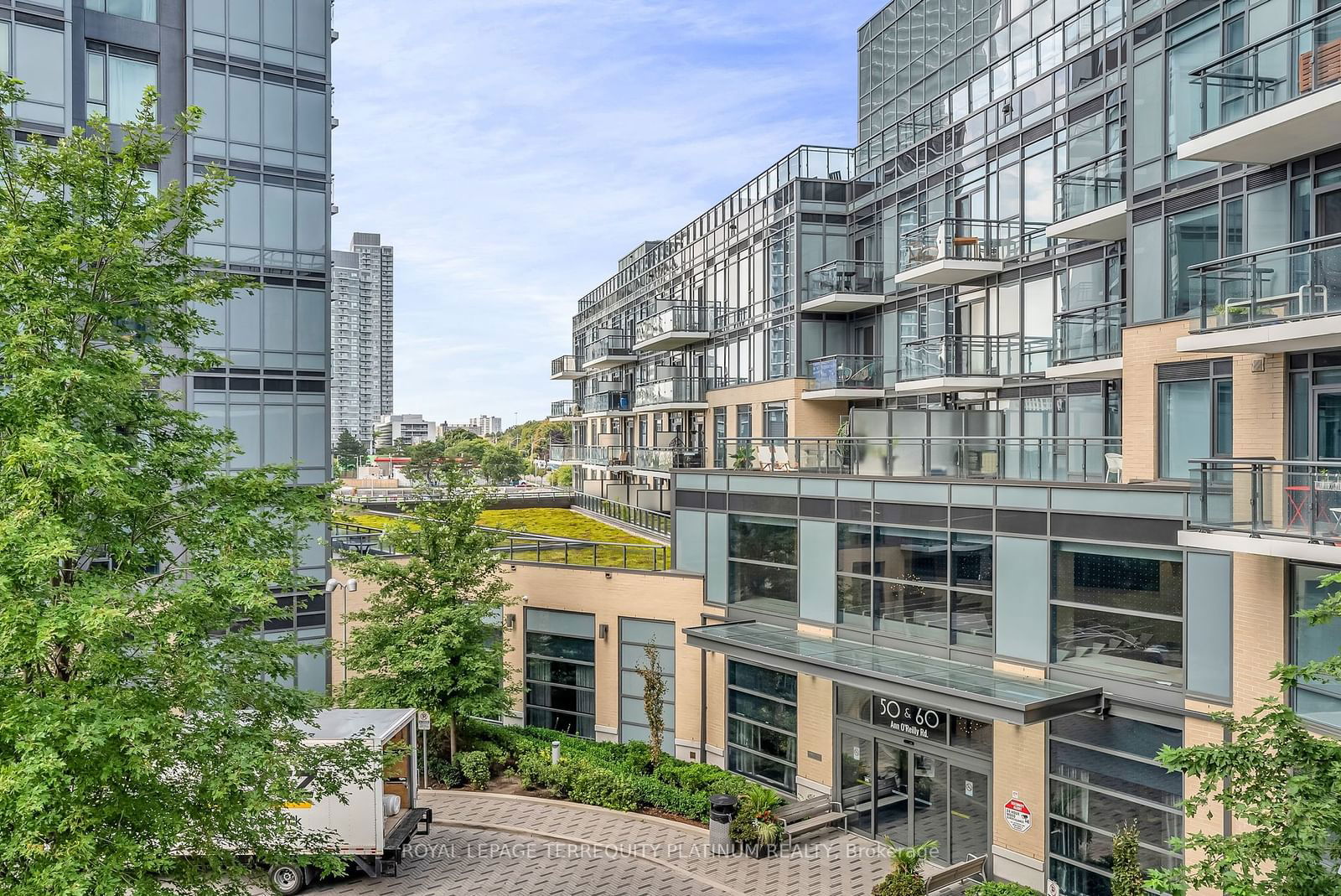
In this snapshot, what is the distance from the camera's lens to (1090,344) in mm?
18859

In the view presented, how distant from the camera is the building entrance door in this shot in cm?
1709

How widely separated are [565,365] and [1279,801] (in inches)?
2019

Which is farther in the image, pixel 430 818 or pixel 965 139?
pixel 965 139

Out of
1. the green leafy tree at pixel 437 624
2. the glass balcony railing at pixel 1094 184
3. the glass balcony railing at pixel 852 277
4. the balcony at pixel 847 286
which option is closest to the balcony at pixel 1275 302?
the glass balcony railing at pixel 1094 184

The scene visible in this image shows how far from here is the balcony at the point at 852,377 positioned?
2705 cm

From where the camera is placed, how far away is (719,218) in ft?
112

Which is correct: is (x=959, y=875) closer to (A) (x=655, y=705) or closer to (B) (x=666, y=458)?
(A) (x=655, y=705)

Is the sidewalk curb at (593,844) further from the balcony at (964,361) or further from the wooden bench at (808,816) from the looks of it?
the balcony at (964,361)

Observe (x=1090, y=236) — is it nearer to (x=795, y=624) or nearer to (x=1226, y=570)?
(x=1226, y=570)

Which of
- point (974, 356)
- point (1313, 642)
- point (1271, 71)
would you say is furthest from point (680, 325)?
point (1313, 642)

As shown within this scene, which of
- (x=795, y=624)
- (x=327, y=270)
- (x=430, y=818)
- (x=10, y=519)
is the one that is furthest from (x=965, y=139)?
(x=10, y=519)

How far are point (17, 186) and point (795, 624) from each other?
53.2 feet

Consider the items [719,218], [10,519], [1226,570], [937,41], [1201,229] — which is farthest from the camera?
[719,218]

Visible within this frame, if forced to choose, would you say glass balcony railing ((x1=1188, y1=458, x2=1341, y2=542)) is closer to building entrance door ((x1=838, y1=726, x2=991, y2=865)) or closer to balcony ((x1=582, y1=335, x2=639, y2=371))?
building entrance door ((x1=838, y1=726, x2=991, y2=865))
